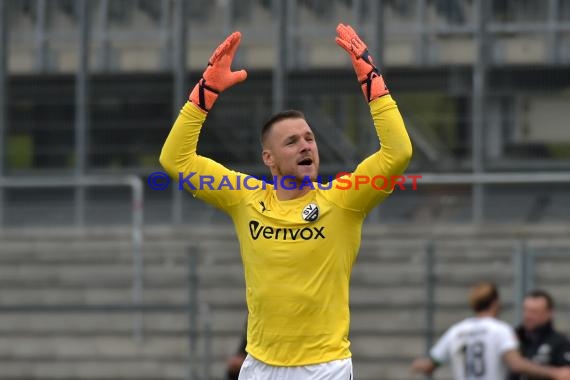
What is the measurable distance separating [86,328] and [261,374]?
325 inches

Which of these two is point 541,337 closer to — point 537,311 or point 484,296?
point 537,311

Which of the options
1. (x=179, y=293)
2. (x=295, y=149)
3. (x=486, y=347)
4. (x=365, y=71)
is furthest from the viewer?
(x=179, y=293)

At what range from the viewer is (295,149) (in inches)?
239

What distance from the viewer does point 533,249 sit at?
43.0 feet

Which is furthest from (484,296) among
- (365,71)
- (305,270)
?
(365,71)

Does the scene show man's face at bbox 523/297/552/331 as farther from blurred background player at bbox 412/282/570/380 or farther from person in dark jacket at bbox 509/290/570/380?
blurred background player at bbox 412/282/570/380

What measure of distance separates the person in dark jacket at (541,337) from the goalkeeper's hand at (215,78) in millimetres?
4795

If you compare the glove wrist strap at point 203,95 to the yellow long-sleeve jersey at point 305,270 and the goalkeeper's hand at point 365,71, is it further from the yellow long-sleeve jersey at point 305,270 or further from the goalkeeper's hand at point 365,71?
the goalkeeper's hand at point 365,71

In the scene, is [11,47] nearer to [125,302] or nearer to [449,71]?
[125,302]

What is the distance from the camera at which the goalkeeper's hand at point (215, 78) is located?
246 inches

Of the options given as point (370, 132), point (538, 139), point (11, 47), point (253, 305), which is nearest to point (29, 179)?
point (11, 47)

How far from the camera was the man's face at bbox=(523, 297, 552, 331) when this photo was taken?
412 inches

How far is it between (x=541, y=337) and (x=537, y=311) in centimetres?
27

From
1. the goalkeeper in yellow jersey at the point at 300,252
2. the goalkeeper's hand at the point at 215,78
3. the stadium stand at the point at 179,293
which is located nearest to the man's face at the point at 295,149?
the goalkeeper in yellow jersey at the point at 300,252
